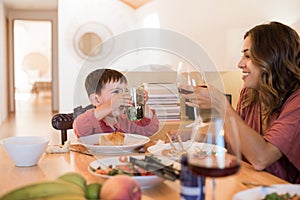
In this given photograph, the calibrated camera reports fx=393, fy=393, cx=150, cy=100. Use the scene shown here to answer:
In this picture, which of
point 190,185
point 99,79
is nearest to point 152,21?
point 99,79

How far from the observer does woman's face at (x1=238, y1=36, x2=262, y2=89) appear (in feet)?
5.14

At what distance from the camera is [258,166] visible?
1.30 metres

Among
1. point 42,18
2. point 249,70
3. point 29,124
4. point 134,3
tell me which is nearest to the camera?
point 249,70

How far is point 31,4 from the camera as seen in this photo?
8055mm

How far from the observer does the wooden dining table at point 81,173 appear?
3.43 ft

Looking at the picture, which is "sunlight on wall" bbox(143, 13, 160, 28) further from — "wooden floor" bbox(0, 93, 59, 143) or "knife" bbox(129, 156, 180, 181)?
"knife" bbox(129, 156, 180, 181)

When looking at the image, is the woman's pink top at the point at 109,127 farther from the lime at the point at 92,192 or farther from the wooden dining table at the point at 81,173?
the lime at the point at 92,192

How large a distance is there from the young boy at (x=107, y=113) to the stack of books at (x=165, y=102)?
0.04m

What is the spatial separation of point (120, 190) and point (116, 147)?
0.77m

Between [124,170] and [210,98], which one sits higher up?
[210,98]

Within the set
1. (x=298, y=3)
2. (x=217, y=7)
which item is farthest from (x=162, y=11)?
(x=298, y=3)

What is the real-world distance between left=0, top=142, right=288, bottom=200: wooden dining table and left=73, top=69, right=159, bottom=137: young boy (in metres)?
0.23

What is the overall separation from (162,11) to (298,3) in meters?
1.45

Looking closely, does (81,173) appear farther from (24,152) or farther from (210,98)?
(210,98)
